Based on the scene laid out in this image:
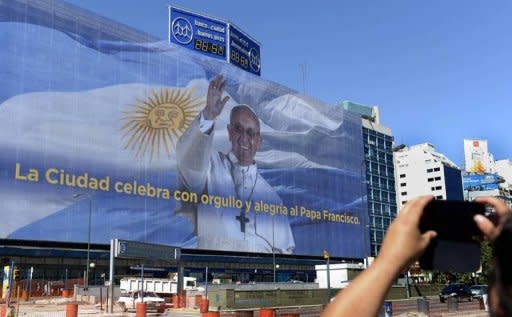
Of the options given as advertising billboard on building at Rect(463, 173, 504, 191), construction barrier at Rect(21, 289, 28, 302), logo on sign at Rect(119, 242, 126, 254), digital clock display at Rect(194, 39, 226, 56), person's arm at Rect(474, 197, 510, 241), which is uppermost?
digital clock display at Rect(194, 39, 226, 56)

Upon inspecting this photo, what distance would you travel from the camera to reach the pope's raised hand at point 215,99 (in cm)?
9088

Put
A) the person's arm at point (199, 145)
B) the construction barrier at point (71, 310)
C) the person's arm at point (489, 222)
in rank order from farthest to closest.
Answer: the person's arm at point (199, 145)
the construction barrier at point (71, 310)
the person's arm at point (489, 222)

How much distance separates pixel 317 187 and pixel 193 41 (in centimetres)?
3622

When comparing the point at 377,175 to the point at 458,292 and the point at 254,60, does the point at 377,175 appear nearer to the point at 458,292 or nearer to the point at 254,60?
the point at 254,60

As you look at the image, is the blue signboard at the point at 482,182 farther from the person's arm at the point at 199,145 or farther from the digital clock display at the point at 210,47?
the person's arm at the point at 199,145

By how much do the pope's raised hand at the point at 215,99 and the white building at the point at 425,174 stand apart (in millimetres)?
77584

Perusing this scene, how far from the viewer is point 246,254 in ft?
317

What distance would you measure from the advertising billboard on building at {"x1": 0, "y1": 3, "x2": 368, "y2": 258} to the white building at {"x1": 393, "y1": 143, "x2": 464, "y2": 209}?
184 feet

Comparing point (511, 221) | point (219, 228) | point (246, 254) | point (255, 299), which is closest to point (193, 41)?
point (219, 228)

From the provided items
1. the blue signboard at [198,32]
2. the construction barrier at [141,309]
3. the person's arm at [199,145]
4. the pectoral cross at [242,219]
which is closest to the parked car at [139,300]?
the construction barrier at [141,309]

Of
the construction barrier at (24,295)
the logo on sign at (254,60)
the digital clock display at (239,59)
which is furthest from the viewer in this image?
the logo on sign at (254,60)

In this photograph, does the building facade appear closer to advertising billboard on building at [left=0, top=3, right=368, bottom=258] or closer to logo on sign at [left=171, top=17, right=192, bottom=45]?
advertising billboard on building at [left=0, top=3, right=368, bottom=258]

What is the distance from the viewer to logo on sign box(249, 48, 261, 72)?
10306 cm

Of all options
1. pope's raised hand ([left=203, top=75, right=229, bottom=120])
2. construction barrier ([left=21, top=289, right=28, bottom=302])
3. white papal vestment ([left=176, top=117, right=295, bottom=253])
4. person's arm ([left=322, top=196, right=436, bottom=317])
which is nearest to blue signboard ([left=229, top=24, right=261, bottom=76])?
pope's raised hand ([left=203, top=75, right=229, bottom=120])
